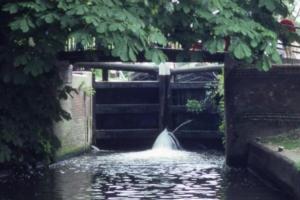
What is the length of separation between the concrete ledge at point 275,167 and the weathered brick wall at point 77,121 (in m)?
5.33

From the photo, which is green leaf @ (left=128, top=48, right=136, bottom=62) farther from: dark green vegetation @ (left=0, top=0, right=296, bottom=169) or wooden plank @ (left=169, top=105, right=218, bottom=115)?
wooden plank @ (left=169, top=105, right=218, bottom=115)

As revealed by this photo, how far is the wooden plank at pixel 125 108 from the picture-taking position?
2473 centimetres

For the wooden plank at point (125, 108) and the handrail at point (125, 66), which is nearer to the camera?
the handrail at point (125, 66)

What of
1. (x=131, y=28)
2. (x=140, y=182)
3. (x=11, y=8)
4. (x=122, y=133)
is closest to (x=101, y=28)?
(x=131, y=28)

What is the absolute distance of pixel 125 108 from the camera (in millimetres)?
24719

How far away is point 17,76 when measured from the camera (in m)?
10.3

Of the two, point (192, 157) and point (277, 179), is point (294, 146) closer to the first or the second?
point (277, 179)

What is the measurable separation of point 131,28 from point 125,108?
15.7m

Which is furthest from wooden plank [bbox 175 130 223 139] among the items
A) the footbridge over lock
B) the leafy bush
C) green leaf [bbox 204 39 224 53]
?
green leaf [bbox 204 39 224 53]

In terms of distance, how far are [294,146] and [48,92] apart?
458cm

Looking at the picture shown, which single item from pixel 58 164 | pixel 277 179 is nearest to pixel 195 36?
pixel 277 179

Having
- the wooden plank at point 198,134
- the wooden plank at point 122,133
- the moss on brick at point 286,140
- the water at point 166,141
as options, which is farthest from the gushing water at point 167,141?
the moss on brick at point 286,140

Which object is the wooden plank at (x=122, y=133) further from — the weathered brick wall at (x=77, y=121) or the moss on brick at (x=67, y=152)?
the moss on brick at (x=67, y=152)

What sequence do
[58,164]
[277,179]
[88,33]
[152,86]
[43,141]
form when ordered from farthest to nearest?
1. [152,86]
2. [58,164]
3. [43,141]
4. [277,179]
5. [88,33]
